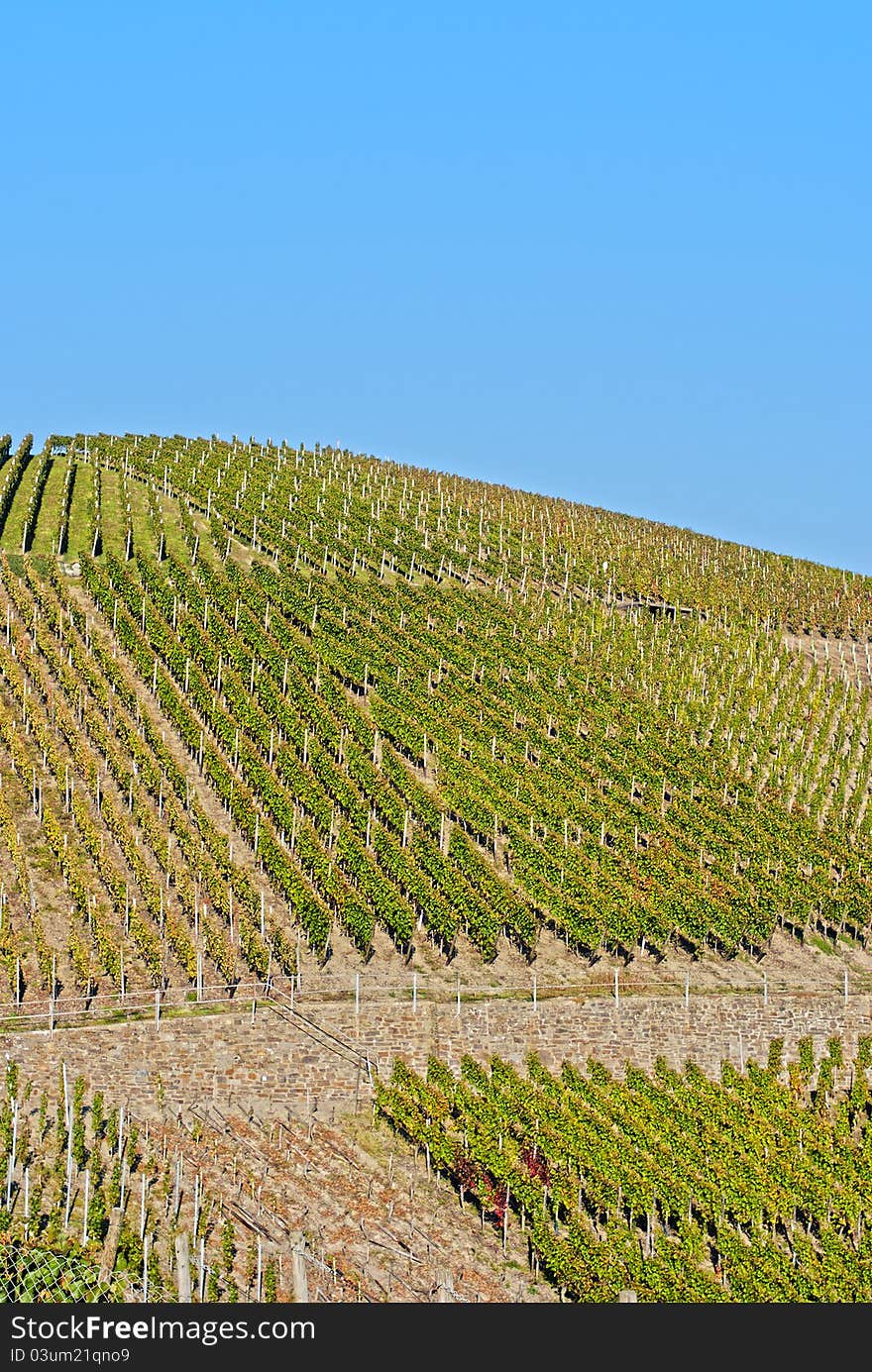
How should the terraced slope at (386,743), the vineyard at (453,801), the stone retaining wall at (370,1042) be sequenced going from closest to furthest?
the vineyard at (453,801) < the stone retaining wall at (370,1042) < the terraced slope at (386,743)

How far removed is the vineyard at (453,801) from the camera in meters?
42.9

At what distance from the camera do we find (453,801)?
6506 centimetres

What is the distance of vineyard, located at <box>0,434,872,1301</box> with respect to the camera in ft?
141

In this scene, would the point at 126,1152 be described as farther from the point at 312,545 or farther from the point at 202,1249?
the point at 312,545

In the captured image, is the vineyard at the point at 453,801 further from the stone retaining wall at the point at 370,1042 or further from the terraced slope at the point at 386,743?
the stone retaining wall at the point at 370,1042

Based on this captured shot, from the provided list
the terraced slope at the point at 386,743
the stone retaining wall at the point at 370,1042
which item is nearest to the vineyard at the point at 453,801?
the terraced slope at the point at 386,743

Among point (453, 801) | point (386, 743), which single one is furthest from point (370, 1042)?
point (386, 743)

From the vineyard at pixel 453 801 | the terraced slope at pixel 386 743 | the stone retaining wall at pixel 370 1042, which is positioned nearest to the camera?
the vineyard at pixel 453 801

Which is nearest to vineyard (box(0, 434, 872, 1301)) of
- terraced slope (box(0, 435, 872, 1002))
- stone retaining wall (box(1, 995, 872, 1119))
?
terraced slope (box(0, 435, 872, 1002))

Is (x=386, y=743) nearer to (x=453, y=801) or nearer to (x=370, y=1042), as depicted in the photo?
(x=453, y=801)

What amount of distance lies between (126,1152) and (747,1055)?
69.0ft

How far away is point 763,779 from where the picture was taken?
72.9m

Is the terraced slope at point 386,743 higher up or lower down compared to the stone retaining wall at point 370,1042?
higher up

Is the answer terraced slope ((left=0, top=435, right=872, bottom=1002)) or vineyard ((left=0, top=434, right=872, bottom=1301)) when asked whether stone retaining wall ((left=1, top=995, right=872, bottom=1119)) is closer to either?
vineyard ((left=0, top=434, right=872, bottom=1301))
